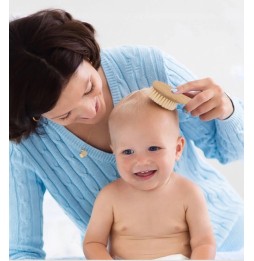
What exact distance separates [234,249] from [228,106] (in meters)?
0.37

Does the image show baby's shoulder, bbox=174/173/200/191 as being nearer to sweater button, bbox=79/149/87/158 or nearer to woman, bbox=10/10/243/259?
woman, bbox=10/10/243/259

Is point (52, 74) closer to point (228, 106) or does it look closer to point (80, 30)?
point (80, 30)

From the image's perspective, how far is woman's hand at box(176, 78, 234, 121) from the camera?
115 centimetres

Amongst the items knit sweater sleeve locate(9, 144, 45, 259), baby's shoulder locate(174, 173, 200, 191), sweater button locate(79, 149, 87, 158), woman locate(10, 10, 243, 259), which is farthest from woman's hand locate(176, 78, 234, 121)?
knit sweater sleeve locate(9, 144, 45, 259)

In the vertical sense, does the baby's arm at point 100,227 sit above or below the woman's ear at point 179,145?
below

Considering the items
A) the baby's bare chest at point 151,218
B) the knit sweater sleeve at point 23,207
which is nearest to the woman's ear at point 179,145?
the baby's bare chest at point 151,218

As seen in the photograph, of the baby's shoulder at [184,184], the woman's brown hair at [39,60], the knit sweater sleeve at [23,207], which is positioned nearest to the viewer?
the woman's brown hair at [39,60]

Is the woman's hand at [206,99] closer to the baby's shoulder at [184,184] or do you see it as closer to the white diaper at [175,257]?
the baby's shoulder at [184,184]

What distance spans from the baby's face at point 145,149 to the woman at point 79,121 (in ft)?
0.25

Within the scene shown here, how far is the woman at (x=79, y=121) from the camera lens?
1.10m

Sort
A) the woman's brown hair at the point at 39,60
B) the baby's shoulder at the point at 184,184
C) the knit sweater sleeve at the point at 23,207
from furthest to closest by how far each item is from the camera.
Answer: the knit sweater sleeve at the point at 23,207, the baby's shoulder at the point at 184,184, the woman's brown hair at the point at 39,60

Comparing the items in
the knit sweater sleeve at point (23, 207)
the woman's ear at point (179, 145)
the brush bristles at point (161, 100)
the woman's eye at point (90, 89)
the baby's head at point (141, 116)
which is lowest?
the knit sweater sleeve at point (23, 207)
